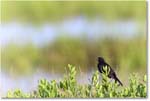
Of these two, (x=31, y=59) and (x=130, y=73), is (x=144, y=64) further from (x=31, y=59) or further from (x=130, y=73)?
(x=31, y=59)

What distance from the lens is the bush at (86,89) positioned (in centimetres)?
893

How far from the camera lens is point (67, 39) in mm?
8945

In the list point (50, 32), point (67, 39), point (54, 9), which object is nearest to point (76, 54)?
point (67, 39)

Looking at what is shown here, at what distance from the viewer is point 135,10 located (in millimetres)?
8938

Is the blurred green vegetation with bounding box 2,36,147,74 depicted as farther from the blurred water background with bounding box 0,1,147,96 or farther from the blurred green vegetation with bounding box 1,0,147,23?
the blurred green vegetation with bounding box 1,0,147,23

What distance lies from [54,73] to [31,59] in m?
0.18

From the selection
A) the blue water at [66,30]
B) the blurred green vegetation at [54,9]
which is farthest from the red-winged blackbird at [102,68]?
the blurred green vegetation at [54,9]

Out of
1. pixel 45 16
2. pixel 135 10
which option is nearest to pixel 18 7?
pixel 45 16

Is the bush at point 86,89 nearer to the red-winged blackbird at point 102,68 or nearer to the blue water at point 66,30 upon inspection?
the red-winged blackbird at point 102,68

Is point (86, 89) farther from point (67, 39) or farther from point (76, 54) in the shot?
point (67, 39)

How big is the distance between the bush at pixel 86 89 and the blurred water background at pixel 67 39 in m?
0.04

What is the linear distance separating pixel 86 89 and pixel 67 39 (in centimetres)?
35

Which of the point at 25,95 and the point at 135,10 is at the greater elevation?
the point at 135,10

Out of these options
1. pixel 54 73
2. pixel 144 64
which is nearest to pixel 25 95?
pixel 54 73
